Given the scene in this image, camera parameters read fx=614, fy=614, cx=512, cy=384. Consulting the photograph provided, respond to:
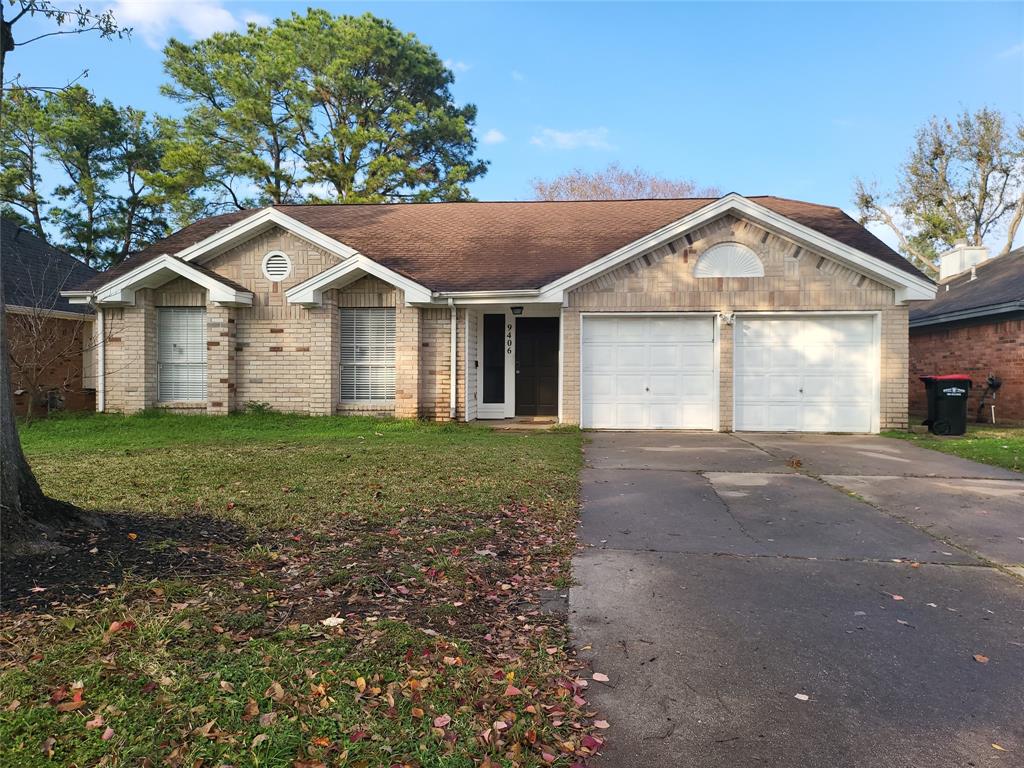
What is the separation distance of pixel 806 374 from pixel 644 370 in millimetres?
3114

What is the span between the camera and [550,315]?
13836mm

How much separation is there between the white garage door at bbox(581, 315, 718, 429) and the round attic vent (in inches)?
249

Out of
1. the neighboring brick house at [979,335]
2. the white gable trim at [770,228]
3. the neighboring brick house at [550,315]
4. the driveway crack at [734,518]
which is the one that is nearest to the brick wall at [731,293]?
the neighboring brick house at [550,315]

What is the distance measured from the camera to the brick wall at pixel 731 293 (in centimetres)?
1162

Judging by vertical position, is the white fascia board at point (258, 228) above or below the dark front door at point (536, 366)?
above

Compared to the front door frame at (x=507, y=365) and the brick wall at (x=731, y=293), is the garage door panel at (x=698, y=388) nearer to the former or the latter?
the brick wall at (x=731, y=293)

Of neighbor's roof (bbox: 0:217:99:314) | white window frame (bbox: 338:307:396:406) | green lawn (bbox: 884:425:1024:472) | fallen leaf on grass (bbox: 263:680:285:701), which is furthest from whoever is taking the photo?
neighbor's roof (bbox: 0:217:99:314)

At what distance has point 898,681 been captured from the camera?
2709 mm

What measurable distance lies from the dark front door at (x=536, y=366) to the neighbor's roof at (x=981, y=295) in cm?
810

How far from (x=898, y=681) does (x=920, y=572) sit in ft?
5.57

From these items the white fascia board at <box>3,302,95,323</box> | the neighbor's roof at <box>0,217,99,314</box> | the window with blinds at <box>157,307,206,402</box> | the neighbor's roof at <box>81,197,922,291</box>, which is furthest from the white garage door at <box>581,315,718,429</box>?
the neighbor's roof at <box>0,217,99,314</box>

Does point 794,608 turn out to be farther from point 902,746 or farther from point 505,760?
point 505,760

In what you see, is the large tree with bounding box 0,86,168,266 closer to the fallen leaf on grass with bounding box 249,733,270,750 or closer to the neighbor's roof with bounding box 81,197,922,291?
the neighbor's roof with bounding box 81,197,922,291

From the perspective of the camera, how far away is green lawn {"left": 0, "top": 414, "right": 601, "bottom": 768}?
85.9 inches
